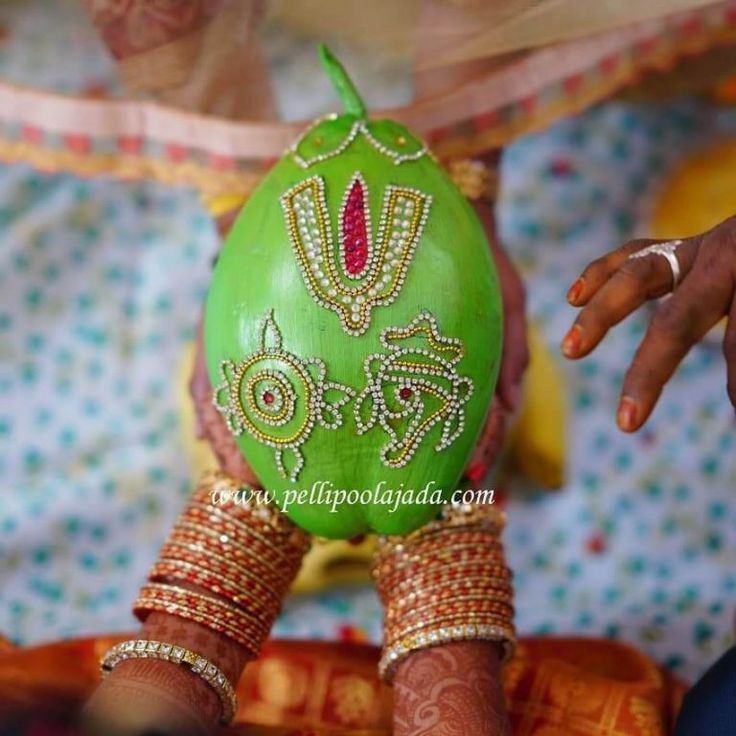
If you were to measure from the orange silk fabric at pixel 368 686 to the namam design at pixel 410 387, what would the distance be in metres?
0.24

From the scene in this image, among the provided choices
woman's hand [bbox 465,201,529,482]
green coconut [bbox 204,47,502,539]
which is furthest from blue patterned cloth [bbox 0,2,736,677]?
green coconut [bbox 204,47,502,539]

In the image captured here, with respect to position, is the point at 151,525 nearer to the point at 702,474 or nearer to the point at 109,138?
the point at 109,138

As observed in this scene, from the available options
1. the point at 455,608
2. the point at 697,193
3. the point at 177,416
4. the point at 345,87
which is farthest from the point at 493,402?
the point at 697,193

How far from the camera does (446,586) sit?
72cm

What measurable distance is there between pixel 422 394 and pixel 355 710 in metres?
0.30

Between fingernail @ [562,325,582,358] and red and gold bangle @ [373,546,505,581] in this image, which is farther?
red and gold bangle @ [373,546,505,581]

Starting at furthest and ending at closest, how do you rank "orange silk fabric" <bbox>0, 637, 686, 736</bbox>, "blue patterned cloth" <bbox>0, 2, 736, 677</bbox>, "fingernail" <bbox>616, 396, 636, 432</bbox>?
1. "blue patterned cloth" <bbox>0, 2, 736, 677</bbox>
2. "orange silk fabric" <bbox>0, 637, 686, 736</bbox>
3. "fingernail" <bbox>616, 396, 636, 432</bbox>

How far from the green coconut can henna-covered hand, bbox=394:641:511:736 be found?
0.31 feet

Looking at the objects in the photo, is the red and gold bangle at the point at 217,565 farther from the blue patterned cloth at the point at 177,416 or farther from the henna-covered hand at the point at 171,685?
the blue patterned cloth at the point at 177,416

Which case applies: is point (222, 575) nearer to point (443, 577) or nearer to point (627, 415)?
point (443, 577)

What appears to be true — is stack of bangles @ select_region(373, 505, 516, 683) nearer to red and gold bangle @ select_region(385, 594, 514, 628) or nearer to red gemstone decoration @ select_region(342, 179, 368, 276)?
red and gold bangle @ select_region(385, 594, 514, 628)

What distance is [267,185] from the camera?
2.45ft

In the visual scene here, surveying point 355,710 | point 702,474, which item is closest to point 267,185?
point 355,710

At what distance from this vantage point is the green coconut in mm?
665
